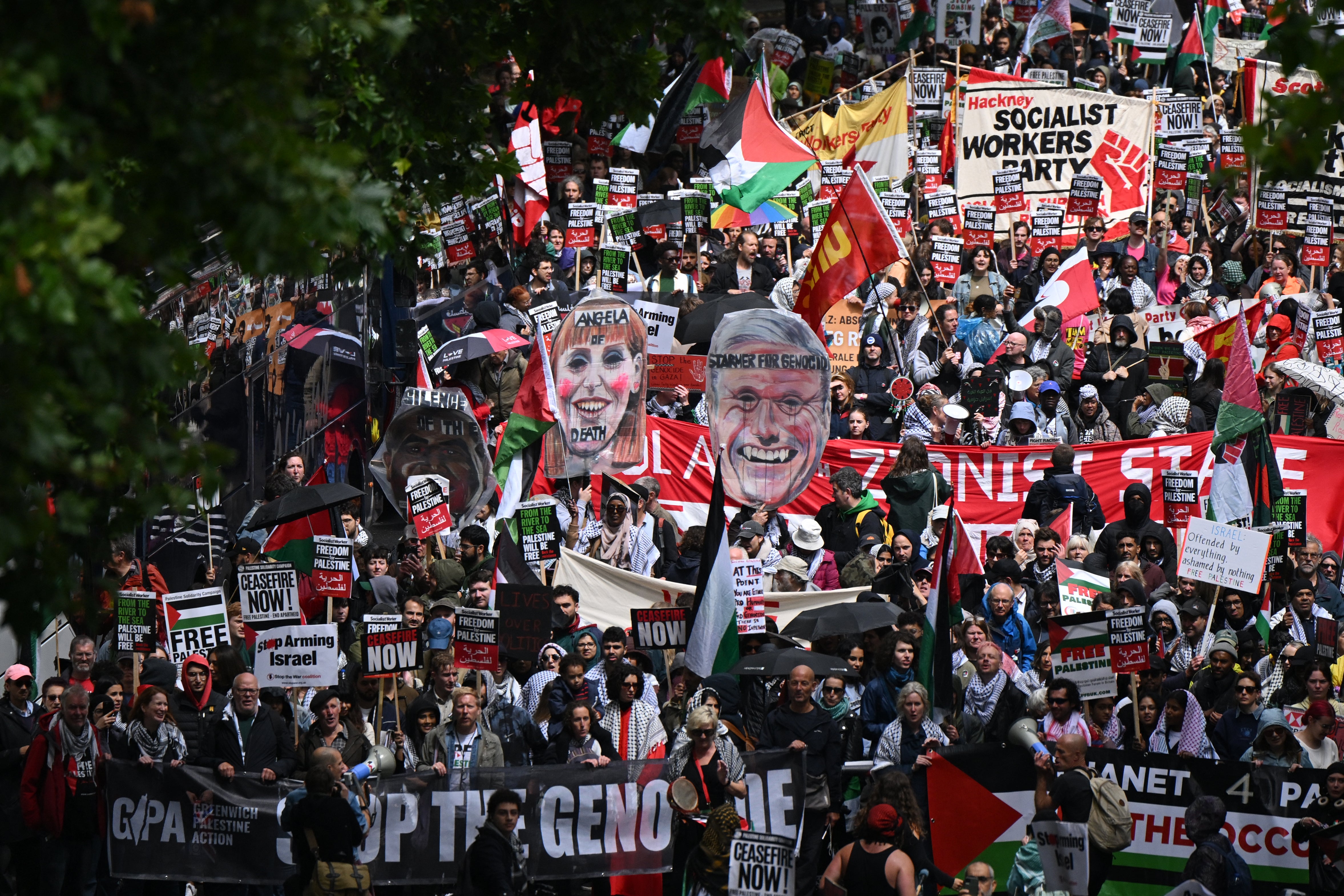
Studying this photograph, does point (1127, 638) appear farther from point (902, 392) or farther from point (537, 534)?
point (902, 392)

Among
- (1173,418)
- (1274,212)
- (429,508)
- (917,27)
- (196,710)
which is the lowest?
(196,710)

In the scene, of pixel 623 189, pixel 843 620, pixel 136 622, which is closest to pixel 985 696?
pixel 843 620

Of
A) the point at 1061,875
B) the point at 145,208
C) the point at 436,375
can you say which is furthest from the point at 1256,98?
the point at 145,208

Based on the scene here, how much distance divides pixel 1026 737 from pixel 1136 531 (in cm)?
484

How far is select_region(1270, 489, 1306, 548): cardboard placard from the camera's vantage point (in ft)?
51.9

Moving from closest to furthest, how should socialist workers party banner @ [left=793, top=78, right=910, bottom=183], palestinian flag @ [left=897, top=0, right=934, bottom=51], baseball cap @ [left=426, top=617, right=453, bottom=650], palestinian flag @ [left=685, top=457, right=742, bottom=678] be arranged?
palestinian flag @ [left=685, top=457, right=742, bottom=678] → baseball cap @ [left=426, top=617, right=453, bottom=650] → socialist workers party banner @ [left=793, top=78, right=910, bottom=183] → palestinian flag @ [left=897, top=0, right=934, bottom=51]

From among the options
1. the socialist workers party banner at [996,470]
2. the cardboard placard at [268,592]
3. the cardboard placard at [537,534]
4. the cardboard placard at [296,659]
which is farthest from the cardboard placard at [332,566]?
the socialist workers party banner at [996,470]

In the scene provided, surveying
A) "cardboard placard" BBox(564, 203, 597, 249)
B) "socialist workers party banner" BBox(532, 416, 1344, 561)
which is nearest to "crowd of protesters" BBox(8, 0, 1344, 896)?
"socialist workers party banner" BBox(532, 416, 1344, 561)

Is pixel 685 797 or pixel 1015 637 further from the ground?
pixel 1015 637

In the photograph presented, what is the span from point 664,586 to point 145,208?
8988 millimetres

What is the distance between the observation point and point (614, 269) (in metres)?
21.4

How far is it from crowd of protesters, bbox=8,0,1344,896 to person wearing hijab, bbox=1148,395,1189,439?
2 centimetres

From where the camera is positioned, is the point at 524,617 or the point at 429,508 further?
the point at 429,508

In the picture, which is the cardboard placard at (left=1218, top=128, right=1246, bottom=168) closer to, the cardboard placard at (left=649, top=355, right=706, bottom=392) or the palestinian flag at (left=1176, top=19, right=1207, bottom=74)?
the palestinian flag at (left=1176, top=19, right=1207, bottom=74)
